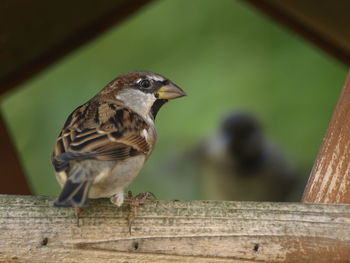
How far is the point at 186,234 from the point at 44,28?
4.77 feet

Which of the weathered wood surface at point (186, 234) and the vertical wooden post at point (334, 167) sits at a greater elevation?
the vertical wooden post at point (334, 167)

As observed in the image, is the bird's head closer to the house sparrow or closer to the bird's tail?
the house sparrow

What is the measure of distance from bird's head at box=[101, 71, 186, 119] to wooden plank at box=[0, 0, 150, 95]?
1.44ft

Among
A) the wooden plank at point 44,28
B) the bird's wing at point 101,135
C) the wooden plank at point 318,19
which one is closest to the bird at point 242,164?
the wooden plank at point 318,19

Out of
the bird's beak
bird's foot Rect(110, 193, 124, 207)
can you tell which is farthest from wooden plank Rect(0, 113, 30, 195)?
bird's foot Rect(110, 193, 124, 207)

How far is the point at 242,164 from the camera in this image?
5516 mm

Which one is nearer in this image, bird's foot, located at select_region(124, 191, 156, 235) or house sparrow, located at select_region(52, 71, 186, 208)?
bird's foot, located at select_region(124, 191, 156, 235)

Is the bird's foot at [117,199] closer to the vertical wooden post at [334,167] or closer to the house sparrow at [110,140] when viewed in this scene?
the house sparrow at [110,140]

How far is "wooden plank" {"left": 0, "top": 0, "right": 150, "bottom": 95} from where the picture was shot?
9.20 ft

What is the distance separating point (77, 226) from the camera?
181 centimetres

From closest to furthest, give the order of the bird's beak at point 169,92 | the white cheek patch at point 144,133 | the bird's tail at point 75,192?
the bird's tail at point 75,192 < the white cheek patch at point 144,133 < the bird's beak at point 169,92

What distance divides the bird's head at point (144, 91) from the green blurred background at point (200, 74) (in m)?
2.00

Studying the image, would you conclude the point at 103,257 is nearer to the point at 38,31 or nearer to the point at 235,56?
the point at 38,31

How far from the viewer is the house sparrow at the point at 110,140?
1.93m
